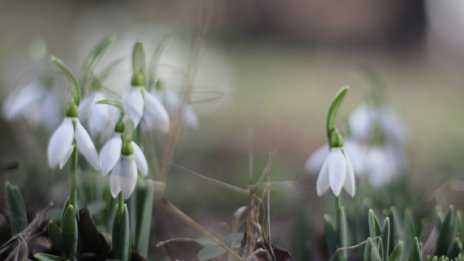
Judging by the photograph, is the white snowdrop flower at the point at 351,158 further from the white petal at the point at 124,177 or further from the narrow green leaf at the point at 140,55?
the white petal at the point at 124,177

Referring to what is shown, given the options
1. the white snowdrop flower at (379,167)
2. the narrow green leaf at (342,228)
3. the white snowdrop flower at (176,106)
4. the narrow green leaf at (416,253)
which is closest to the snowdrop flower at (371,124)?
the white snowdrop flower at (379,167)

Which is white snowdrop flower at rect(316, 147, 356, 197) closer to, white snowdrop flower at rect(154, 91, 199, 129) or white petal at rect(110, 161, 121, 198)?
white petal at rect(110, 161, 121, 198)

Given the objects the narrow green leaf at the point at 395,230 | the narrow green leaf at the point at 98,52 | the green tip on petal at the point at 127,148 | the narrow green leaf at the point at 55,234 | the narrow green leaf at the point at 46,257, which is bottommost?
the narrow green leaf at the point at 46,257

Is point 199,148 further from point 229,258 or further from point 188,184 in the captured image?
point 229,258

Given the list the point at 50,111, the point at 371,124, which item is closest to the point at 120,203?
the point at 50,111

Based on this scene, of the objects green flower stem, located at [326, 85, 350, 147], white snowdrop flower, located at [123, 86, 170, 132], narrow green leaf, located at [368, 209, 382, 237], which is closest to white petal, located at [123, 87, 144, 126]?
white snowdrop flower, located at [123, 86, 170, 132]

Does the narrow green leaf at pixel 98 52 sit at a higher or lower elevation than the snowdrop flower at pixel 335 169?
higher
